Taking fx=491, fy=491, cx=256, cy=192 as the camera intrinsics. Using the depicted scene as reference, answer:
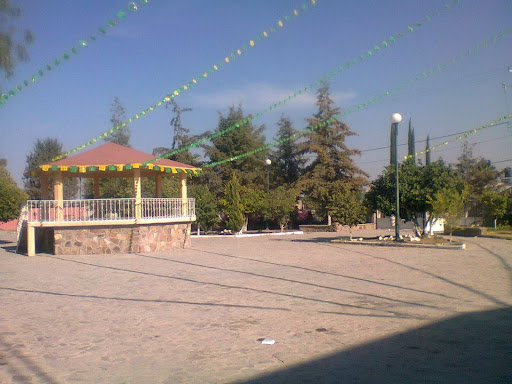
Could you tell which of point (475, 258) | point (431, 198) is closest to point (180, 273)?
point (475, 258)

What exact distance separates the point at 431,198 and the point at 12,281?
16.2m

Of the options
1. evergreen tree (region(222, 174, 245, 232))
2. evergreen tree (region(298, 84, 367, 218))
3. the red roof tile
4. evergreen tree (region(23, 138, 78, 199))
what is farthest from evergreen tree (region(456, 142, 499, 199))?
evergreen tree (region(23, 138, 78, 199))

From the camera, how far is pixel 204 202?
31766mm

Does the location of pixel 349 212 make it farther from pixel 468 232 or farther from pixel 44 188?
pixel 44 188

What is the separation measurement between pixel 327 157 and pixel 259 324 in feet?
119

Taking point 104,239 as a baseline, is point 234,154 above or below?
above

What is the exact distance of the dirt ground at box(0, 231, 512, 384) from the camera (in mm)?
5559

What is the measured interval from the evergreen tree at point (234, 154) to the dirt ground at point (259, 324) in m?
29.9

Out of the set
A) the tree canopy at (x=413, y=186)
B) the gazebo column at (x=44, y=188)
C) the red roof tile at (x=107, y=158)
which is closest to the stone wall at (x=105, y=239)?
the red roof tile at (x=107, y=158)

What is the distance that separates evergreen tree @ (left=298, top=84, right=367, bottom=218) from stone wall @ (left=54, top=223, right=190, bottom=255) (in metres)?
24.0

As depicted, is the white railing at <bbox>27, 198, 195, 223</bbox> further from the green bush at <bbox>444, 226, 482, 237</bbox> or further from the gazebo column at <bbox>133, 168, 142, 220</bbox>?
the green bush at <bbox>444, 226, 482, 237</bbox>

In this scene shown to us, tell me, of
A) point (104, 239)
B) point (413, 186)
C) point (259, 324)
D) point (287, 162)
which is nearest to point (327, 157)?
point (287, 162)

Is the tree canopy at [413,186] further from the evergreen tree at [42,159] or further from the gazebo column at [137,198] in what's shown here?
the evergreen tree at [42,159]

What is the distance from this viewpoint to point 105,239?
19.3 metres
